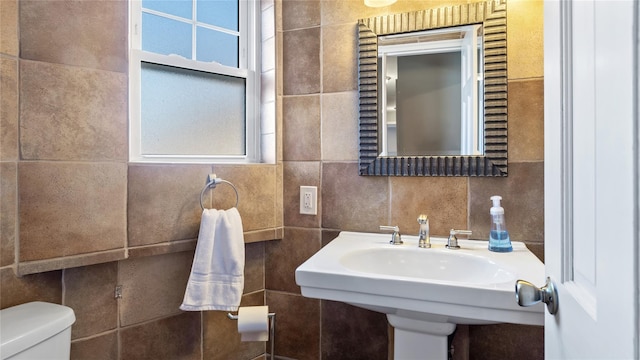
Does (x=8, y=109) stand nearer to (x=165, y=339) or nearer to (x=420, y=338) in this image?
(x=165, y=339)

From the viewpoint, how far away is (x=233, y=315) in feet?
4.78

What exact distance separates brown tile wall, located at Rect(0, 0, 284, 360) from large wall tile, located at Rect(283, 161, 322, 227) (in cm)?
30

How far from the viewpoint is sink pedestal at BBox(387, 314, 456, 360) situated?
3.46 ft

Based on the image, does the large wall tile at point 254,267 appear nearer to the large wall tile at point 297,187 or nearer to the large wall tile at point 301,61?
the large wall tile at point 297,187

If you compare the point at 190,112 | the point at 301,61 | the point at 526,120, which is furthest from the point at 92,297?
the point at 526,120

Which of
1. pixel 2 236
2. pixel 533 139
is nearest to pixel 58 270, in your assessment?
pixel 2 236

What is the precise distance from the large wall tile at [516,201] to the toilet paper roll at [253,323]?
0.86 metres

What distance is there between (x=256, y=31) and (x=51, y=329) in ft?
4.46

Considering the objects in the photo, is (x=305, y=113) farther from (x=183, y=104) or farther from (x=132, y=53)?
(x=132, y=53)

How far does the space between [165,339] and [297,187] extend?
2.57ft

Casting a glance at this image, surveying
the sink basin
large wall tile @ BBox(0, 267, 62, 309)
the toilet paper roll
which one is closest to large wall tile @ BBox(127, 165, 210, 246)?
large wall tile @ BBox(0, 267, 62, 309)

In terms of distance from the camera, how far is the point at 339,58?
153 centimetres

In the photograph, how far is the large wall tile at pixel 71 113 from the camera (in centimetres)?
102

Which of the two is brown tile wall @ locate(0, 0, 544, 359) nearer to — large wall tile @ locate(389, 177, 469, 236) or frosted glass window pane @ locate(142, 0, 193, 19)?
large wall tile @ locate(389, 177, 469, 236)
